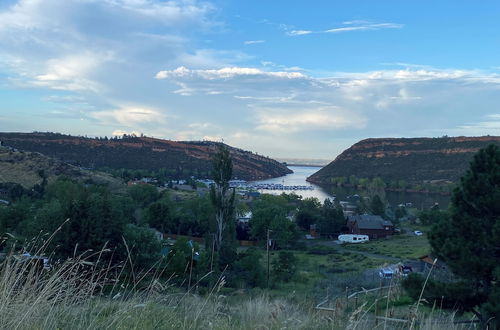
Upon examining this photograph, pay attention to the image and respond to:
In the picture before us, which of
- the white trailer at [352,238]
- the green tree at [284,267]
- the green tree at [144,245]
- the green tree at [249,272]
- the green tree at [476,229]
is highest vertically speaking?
the green tree at [476,229]

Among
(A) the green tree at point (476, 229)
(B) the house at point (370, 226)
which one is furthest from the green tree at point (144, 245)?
(B) the house at point (370, 226)

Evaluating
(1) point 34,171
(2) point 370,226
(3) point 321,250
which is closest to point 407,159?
(2) point 370,226

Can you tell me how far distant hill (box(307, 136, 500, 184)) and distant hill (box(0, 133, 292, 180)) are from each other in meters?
34.3

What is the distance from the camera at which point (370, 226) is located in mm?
47938

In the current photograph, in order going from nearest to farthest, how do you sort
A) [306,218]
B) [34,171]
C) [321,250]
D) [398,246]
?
[321,250] → [398,246] → [306,218] → [34,171]

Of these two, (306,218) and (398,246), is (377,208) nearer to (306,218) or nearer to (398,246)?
(306,218)

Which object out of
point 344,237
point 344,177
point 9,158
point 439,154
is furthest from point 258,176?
point 344,237

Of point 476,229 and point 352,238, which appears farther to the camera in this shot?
point 352,238

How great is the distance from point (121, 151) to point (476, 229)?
123 m

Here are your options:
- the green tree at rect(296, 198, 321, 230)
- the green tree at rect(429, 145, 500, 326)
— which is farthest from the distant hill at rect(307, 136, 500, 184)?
the green tree at rect(429, 145, 500, 326)

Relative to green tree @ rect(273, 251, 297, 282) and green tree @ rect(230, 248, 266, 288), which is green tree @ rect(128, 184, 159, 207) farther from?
green tree @ rect(230, 248, 266, 288)

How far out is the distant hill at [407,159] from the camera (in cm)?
11438

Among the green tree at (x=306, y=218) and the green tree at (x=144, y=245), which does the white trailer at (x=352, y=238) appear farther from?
the green tree at (x=144, y=245)

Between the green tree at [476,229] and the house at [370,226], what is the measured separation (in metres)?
40.2
